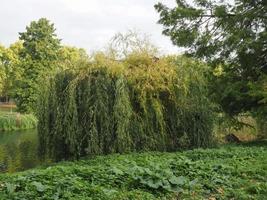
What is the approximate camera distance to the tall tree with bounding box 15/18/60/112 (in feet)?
116

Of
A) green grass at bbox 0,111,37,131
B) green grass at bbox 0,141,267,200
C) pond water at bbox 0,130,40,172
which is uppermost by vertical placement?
green grass at bbox 0,111,37,131

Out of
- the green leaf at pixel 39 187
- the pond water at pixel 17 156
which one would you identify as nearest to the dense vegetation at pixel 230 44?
the pond water at pixel 17 156

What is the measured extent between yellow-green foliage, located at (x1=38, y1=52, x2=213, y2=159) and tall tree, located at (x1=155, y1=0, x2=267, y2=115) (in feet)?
6.51

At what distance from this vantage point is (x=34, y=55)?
37281 mm

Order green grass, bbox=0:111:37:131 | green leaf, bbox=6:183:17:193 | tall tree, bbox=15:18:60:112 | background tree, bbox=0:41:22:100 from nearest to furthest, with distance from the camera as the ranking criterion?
green leaf, bbox=6:183:17:193 < green grass, bbox=0:111:37:131 < tall tree, bbox=15:18:60:112 < background tree, bbox=0:41:22:100

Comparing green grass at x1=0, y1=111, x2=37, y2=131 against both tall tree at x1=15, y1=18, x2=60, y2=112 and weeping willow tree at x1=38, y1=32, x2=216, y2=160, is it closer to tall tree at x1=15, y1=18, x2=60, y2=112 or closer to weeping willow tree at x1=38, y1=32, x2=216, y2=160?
tall tree at x1=15, y1=18, x2=60, y2=112

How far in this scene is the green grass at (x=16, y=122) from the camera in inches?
1220

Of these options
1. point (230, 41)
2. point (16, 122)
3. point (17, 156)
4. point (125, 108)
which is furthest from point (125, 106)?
point (16, 122)

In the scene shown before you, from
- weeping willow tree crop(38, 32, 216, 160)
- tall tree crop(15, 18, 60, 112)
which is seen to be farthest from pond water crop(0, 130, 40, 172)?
tall tree crop(15, 18, 60, 112)

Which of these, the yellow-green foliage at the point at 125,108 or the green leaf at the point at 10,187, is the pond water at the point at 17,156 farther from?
the green leaf at the point at 10,187

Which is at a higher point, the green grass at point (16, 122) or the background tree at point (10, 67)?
the background tree at point (10, 67)

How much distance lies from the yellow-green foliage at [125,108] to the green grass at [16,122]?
2039 cm

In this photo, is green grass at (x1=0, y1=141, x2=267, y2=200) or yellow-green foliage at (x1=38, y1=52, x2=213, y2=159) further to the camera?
yellow-green foliage at (x1=38, y1=52, x2=213, y2=159)

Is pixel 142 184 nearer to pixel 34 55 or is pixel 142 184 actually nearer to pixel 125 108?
pixel 125 108
